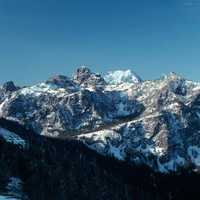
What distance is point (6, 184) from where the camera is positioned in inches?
5969

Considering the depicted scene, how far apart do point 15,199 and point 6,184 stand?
2598 inches

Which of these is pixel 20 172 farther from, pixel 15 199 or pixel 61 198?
pixel 15 199

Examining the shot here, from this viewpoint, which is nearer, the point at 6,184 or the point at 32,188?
the point at 6,184

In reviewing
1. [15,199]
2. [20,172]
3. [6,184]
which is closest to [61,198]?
[20,172]

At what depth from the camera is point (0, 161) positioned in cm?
18750

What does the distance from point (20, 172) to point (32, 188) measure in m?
19.3

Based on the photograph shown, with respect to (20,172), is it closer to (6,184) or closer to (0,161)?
(0,161)

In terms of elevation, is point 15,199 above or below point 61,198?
below

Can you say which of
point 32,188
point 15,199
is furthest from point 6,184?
point 15,199

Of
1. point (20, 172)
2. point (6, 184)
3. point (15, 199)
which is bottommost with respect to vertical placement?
point (15, 199)

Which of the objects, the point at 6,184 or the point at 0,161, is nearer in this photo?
the point at 6,184

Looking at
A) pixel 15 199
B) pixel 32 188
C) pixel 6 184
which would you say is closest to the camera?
pixel 15 199

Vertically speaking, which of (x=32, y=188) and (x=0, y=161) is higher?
(x=0, y=161)

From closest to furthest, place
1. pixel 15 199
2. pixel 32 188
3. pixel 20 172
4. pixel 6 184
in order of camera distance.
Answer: pixel 15 199, pixel 6 184, pixel 32 188, pixel 20 172
